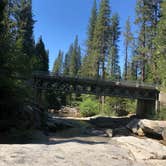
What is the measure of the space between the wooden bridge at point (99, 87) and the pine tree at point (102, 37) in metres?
11.1

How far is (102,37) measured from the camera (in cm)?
4312

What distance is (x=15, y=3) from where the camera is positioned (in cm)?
3152

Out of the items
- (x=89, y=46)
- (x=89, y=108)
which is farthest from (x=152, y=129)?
(x=89, y=46)

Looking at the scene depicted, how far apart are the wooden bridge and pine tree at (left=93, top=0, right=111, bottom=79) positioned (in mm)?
11148

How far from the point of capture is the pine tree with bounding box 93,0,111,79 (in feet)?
140

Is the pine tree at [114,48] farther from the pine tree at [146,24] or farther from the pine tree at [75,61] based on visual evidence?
the pine tree at [75,61]

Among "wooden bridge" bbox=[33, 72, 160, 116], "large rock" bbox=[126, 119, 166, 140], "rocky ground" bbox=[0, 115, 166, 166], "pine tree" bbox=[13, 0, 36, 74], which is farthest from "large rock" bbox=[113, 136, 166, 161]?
"pine tree" bbox=[13, 0, 36, 74]

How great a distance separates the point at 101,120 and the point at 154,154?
62.4ft

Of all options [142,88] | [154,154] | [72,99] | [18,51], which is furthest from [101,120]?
[72,99]

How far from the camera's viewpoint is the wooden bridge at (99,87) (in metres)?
31.0

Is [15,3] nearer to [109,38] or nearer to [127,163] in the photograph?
[109,38]

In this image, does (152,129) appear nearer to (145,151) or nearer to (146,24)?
(145,151)

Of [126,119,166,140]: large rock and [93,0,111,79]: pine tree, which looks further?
[93,0,111,79]: pine tree

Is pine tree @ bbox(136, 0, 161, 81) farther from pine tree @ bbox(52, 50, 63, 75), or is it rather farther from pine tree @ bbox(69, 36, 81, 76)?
pine tree @ bbox(52, 50, 63, 75)
